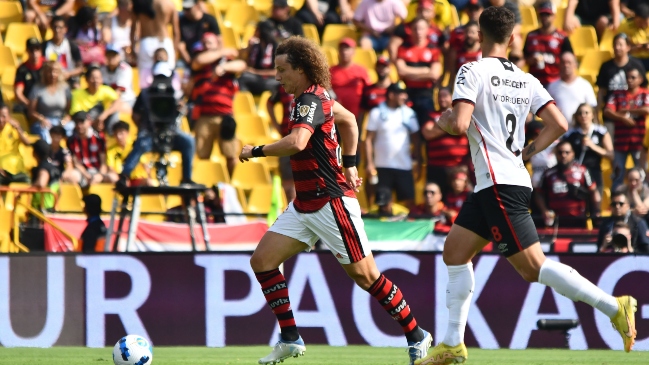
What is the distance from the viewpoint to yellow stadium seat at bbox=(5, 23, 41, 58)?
16.4 metres

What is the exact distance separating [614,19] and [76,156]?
8.59 meters

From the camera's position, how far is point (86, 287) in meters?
9.86

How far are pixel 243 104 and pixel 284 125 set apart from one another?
4.91 ft

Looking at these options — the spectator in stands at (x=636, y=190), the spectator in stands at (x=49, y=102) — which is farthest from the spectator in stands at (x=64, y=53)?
the spectator in stands at (x=636, y=190)

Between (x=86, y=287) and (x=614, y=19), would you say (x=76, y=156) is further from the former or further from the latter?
(x=614, y=19)

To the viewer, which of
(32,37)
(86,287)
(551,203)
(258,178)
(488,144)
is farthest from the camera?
(32,37)

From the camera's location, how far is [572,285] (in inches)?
254

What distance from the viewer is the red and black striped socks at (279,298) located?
7.30 metres

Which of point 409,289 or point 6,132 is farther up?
point 6,132

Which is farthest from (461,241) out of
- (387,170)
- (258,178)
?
(258,178)

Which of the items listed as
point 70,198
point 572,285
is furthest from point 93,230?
point 572,285

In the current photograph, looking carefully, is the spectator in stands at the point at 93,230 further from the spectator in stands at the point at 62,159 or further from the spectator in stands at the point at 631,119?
the spectator in stands at the point at 631,119

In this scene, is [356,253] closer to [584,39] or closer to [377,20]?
[377,20]

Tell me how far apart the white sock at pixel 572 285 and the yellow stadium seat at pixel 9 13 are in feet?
41.2
